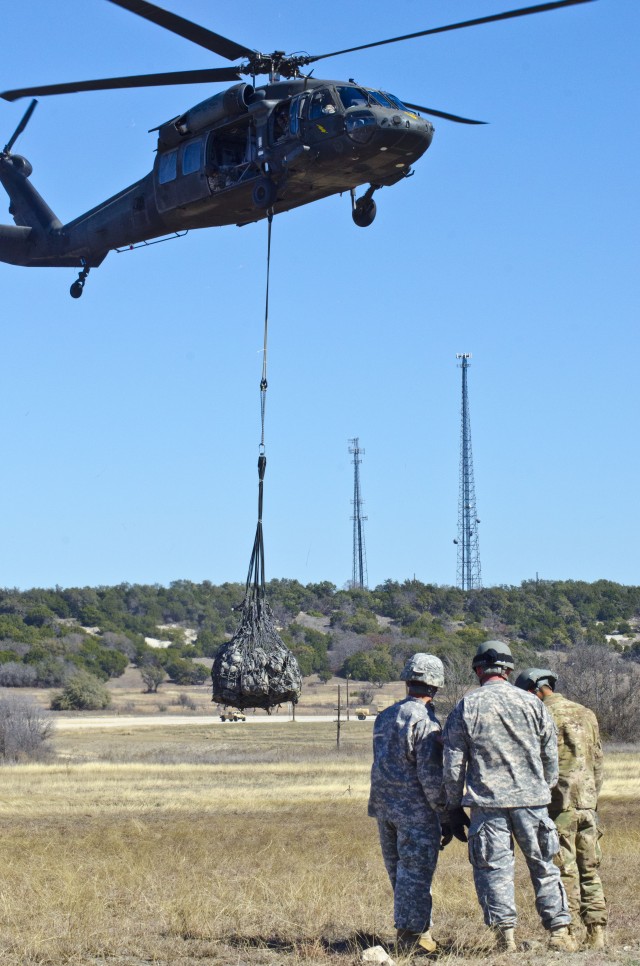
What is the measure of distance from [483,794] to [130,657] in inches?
3152

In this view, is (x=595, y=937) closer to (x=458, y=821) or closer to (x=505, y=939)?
(x=505, y=939)

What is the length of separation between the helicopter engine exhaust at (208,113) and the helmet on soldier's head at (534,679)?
380 inches

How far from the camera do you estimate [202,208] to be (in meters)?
16.6

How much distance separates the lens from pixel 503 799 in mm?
6812

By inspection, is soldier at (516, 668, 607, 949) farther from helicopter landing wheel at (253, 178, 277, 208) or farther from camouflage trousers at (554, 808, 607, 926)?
helicopter landing wheel at (253, 178, 277, 208)

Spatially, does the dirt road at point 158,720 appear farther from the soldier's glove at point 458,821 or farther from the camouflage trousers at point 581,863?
the soldier's glove at point 458,821

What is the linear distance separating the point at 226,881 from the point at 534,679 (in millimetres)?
3561

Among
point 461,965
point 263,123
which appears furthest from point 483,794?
point 263,123

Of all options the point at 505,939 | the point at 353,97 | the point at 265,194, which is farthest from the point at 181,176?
the point at 505,939

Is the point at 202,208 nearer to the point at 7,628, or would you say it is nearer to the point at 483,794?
the point at 483,794

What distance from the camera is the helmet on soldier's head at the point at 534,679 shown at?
7731 mm

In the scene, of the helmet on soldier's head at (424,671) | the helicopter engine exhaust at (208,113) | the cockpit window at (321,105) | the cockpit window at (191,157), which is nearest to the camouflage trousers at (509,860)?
the helmet on soldier's head at (424,671)

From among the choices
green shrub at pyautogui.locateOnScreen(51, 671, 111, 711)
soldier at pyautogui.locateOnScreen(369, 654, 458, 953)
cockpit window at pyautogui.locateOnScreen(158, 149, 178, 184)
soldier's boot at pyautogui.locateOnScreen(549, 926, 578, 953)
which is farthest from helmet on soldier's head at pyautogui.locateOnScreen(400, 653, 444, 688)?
green shrub at pyautogui.locateOnScreen(51, 671, 111, 711)

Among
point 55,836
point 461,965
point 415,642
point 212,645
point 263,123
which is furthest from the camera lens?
point 212,645
